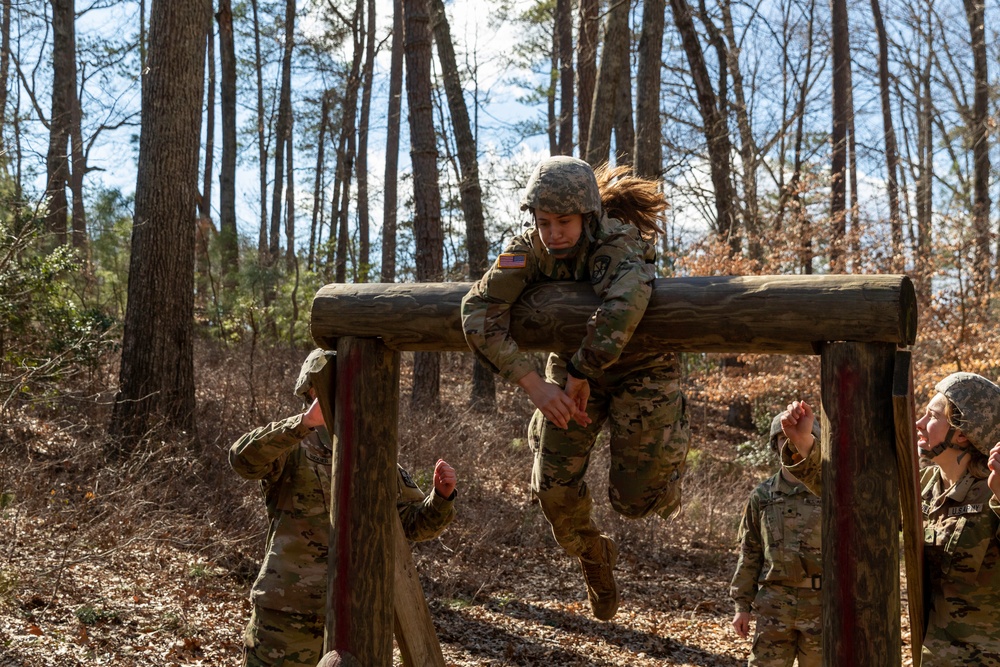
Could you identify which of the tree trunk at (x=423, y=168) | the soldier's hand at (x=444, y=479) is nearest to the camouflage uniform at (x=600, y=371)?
the soldier's hand at (x=444, y=479)

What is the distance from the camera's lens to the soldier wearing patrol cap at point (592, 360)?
11.3 feet

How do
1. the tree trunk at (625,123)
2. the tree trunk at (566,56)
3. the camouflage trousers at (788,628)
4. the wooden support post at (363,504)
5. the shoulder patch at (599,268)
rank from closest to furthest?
the shoulder patch at (599,268) → the wooden support post at (363,504) → the camouflage trousers at (788,628) → the tree trunk at (625,123) → the tree trunk at (566,56)

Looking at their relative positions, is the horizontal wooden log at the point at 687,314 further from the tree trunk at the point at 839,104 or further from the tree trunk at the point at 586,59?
the tree trunk at the point at 839,104

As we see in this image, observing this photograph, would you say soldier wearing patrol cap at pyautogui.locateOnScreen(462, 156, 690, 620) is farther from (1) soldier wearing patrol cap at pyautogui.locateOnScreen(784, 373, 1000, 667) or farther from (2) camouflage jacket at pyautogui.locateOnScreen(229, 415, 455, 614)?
(1) soldier wearing patrol cap at pyautogui.locateOnScreen(784, 373, 1000, 667)

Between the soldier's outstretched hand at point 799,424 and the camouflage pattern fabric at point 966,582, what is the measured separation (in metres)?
0.66

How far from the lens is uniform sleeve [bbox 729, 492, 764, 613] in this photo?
16.7 feet

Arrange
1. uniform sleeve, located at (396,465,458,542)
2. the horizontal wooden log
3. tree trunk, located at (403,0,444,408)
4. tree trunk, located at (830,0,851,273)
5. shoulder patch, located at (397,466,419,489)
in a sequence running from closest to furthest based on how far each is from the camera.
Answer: the horizontal wooden log, uniform sleeve, located at (396,465,458,542), shoulder patch, located at (397,466,419,489), tree trunk, located at (403,0,444,408), tree trunk, located at (830,0,851,273)

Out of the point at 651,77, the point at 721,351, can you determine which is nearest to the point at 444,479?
the point at 721,351

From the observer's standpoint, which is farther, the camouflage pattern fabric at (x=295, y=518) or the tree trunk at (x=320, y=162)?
the tree trunk at (x=320, y=162)

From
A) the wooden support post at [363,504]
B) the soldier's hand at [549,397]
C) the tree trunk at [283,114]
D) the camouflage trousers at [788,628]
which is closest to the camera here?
the soldier's hand at [549,397]

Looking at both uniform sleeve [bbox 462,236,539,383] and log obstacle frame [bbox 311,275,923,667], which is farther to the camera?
uniform sleeve [bbox 462,236,539,383]

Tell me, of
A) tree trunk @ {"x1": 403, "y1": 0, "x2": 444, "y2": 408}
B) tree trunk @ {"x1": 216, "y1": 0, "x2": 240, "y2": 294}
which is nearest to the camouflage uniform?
tree trunk @ {"x1": 403, "y1": 0, "x2": 444, "y2": 408}

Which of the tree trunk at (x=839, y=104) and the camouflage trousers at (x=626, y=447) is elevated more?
the tree trunk at (x=839, y=104)

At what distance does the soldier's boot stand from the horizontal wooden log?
1.71 meters
